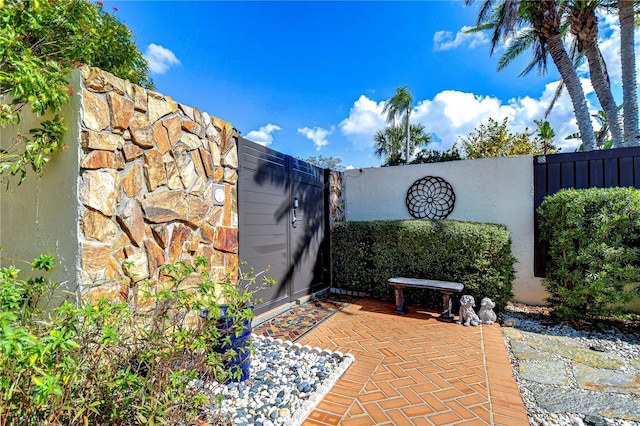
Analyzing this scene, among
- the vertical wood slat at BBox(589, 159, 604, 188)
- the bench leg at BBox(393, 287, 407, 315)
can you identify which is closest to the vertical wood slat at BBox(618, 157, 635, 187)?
the vertical wood slat at BBox(589, 159, 604, 188)

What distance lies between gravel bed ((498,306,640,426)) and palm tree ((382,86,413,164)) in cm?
1751

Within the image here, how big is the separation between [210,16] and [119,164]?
4.97m

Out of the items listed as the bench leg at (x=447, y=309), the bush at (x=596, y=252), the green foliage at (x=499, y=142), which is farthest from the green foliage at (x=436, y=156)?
the bench leg at (x=447, y=309)

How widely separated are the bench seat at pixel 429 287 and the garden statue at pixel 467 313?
0.51 feet

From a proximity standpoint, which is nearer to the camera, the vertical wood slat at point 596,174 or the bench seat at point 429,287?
the bench seat at point 429,287

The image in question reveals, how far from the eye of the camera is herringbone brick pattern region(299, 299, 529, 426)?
2.23 m

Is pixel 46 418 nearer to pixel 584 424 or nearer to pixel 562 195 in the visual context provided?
pixel 584 424

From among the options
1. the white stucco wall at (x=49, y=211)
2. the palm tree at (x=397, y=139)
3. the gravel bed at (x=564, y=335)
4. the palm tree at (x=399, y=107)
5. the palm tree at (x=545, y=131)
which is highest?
the palm tree at (x=399, y=107)

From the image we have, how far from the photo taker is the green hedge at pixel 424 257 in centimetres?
452

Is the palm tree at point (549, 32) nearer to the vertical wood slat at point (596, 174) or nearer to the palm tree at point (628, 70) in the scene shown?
the palm tree at point (628, 70)

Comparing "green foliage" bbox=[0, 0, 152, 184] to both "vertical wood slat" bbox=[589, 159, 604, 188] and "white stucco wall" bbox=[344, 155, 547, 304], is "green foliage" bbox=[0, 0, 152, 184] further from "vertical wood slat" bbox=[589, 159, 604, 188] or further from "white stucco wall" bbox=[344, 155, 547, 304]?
"vertical wood slat" bbox=[589, 159, 604, 188]

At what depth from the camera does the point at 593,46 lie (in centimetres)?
800

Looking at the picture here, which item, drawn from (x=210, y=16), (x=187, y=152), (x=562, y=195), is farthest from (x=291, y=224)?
(x=210, y=16)

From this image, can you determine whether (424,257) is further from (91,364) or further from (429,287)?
(91,364)
